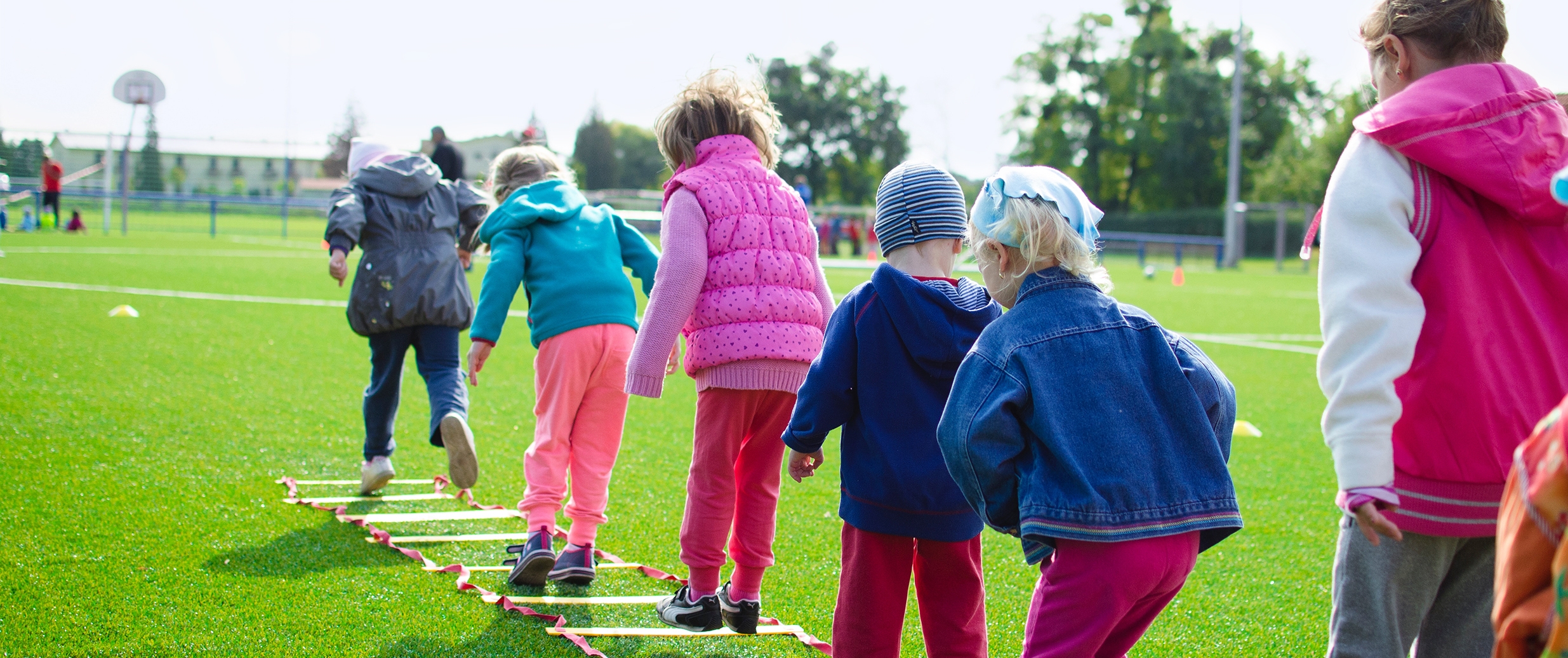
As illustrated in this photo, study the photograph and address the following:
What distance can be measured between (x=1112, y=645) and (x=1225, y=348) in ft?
31.1

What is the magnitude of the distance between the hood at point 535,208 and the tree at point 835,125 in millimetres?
63315

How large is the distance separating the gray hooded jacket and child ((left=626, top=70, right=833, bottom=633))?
5.65ft

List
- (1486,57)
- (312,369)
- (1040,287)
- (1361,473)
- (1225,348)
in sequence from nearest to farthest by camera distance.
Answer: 1. (1361,473)
2. (1486,57)
3. (1040,287)
4. (312,369)
5. (1225,348)

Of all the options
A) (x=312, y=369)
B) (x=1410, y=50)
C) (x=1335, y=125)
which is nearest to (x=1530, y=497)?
(x=1410, y=50)

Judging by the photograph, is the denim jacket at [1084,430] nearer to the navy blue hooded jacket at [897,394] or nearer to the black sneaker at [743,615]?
the navy blue hooded jacket at [897,394]

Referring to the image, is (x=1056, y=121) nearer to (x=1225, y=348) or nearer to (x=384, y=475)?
(x=1225, y=348)

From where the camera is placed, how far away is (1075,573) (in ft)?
6.93

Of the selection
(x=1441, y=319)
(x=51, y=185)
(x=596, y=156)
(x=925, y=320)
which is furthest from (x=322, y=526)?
(x=596, y=156)

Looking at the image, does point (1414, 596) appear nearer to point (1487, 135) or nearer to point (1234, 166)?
point (1487, 135)

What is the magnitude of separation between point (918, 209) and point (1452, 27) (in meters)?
1.17

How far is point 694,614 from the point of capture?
11.1 feet

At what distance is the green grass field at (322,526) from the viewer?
127 inches

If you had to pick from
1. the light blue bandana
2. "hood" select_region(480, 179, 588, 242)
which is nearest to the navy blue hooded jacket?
the light blue bandana

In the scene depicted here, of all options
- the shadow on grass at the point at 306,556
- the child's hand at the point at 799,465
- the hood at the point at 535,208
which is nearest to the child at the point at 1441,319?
the child's hand at the point at 799,465
